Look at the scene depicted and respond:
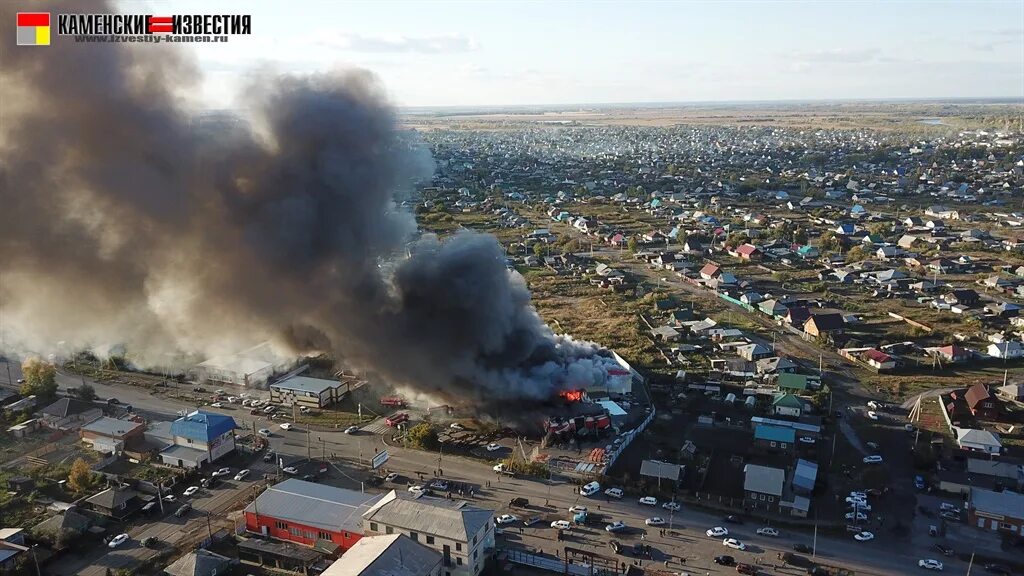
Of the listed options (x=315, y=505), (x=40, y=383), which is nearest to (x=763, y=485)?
(x=315, y=505)

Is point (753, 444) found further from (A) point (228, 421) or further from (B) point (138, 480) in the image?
(B) point (138, 480)

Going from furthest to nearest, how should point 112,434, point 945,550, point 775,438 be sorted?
point 112,434
point 775,438
point 945,550

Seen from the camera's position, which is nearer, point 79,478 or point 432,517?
point 432,517

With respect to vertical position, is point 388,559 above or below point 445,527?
below

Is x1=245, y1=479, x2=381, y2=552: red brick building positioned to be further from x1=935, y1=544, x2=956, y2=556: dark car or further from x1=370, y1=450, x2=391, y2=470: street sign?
x1=935, y1=544, x2=956, y2=556: dark car

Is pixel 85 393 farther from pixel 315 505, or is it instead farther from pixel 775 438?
pixel 775 438

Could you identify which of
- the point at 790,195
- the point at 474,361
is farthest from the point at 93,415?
the point at 790,195

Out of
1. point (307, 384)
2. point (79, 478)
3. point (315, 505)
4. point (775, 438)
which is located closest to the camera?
point (315, 505)
